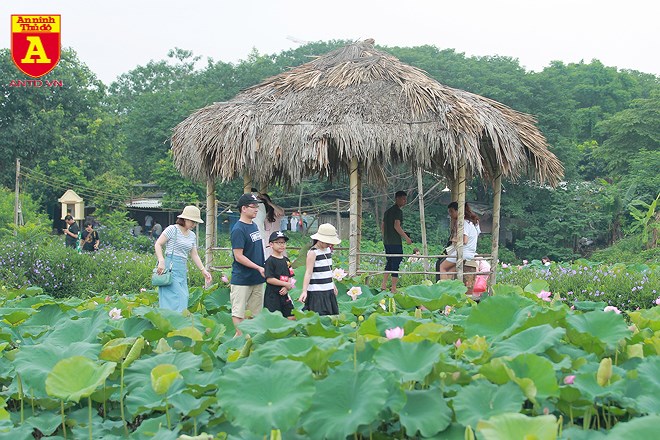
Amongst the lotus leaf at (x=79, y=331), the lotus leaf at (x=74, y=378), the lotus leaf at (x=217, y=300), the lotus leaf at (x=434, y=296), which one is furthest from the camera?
the lotus leaf at (x=217, y=300)

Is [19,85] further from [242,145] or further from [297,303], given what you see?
[297,303]

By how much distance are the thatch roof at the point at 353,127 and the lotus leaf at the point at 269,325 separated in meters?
4.49

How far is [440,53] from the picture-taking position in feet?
96.0

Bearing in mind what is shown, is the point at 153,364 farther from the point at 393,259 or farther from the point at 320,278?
the point at 393,259

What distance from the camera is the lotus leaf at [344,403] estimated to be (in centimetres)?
245

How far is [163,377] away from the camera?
9.23ft

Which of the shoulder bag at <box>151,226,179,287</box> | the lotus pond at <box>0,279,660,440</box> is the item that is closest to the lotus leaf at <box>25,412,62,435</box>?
the lotus pond at <box>0,279,660,440</box>

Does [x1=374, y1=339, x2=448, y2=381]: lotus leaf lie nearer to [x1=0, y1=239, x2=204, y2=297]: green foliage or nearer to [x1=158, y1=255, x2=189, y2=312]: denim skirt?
[x1=158, y1=255, x2=189, y2=312]: denim skirt

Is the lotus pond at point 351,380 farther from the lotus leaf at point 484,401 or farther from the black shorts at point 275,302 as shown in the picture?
the black shorts at point 275,302

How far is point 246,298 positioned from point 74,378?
3.20 m

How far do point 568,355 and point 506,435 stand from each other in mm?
939

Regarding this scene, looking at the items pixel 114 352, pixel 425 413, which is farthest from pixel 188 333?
pixel 425 413

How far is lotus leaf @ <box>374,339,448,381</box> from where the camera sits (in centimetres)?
273

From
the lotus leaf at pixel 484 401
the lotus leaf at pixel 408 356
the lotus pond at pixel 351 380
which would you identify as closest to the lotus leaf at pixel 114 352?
the lotus pond at pixel 351 380
